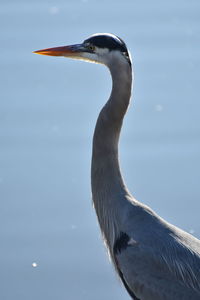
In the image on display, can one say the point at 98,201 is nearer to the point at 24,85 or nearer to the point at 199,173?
the point at 199,173

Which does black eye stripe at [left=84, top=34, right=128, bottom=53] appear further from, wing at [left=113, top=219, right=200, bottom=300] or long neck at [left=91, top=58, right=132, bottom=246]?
wing at [left=113, top=219, right=200, bottom=300]

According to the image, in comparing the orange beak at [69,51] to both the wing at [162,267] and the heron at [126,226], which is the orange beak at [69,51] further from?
the wing at [162,267]

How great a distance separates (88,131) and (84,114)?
14 centimetres

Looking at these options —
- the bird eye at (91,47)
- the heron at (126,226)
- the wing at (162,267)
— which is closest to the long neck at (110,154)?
the heron at (126,226)

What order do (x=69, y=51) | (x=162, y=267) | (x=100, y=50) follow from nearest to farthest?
1. (x=162, y=267)
2. (x=100, y=50)
3. (x=69, y=51)

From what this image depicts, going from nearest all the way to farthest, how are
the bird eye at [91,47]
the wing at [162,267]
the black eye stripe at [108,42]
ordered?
the wing at [162,267] < the black eye stripe at [108,42] < the bird eye at [91,47]

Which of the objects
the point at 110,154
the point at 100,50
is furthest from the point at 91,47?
the point at 110,154

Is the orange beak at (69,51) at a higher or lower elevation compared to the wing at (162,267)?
higher

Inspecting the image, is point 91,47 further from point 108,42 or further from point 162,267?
point 162,267

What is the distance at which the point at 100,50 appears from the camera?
407 centimetres

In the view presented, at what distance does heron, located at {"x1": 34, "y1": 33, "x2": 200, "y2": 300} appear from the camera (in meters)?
3.78

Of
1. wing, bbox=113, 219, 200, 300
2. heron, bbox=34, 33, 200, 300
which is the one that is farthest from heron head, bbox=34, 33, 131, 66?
wing, bbox=113, 219, 200, 300

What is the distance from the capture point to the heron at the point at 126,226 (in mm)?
3781

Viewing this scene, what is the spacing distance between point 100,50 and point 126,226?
2.37 feet
